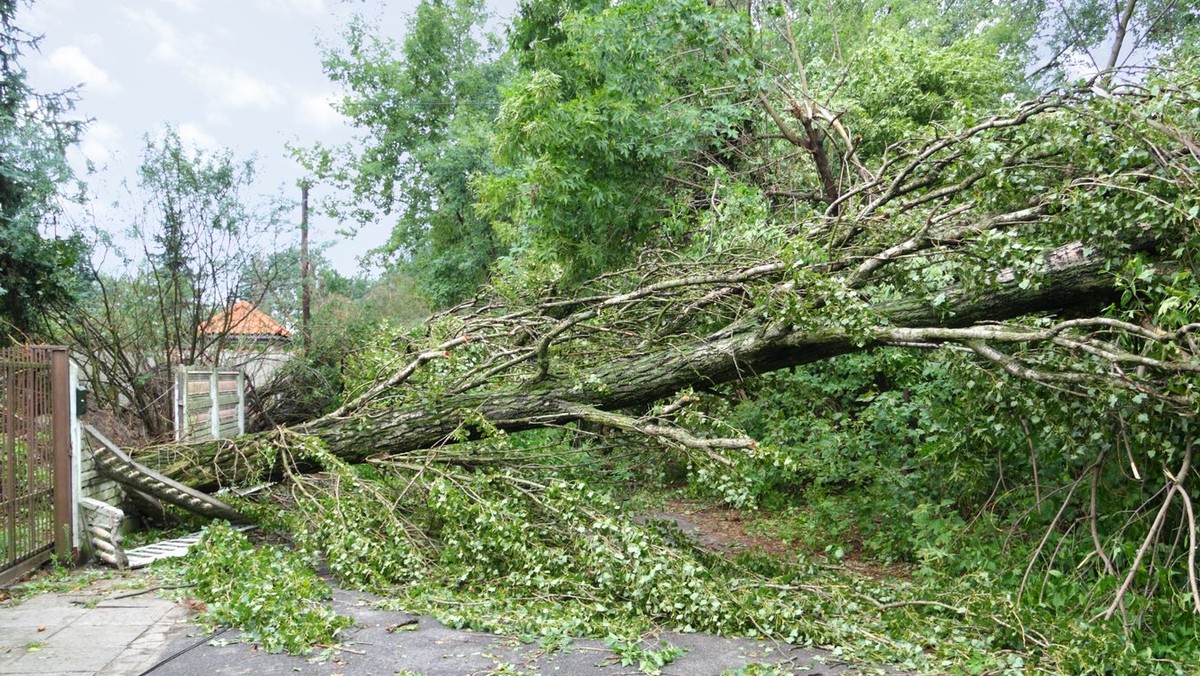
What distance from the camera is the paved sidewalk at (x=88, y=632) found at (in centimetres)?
382

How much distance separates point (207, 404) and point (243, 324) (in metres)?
5.50

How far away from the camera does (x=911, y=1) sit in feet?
67.4

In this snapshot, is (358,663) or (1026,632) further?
(1026,632)

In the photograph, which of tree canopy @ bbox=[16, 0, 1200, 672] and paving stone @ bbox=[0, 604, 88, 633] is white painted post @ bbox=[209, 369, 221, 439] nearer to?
tree canopy @ bbox=[16, 0, 1200, 672]

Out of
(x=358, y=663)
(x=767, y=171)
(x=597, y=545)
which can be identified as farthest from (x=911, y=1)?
(x=358, y=663)

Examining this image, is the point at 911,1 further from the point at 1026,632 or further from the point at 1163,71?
the point at 1026,632

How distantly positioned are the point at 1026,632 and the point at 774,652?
127 cm

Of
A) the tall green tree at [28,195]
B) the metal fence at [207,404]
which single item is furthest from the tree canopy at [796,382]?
the tall green tree at [28,195]

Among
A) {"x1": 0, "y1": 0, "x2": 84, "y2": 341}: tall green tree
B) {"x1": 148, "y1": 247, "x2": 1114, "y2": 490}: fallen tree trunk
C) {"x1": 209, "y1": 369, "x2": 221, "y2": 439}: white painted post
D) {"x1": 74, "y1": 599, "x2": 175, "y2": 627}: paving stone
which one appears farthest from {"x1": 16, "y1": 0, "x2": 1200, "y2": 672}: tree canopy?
{"x1": 0, "y1": 0, "x2": 84, "y2": 341}: tall green tree

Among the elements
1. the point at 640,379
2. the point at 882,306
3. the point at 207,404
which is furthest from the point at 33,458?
the point at 882,306

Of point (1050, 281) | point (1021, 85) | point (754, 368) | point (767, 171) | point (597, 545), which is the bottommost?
point (597, 545)

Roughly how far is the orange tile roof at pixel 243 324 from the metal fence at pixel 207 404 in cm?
284

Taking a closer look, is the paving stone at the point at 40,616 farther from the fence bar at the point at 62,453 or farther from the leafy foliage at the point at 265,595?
the fence bar at the point at 62,453

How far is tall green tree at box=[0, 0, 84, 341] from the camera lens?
396 inches
